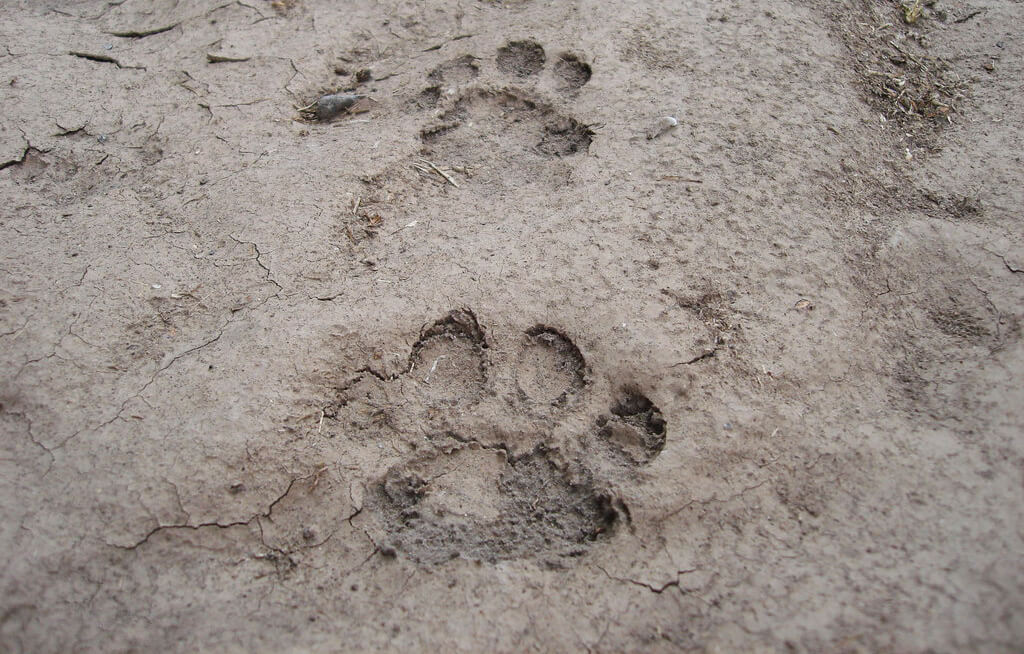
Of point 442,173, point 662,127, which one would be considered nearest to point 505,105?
point 442,173

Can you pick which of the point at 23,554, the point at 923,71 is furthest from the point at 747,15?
the point at 23,554

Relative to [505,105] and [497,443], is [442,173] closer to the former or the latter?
[505,105]

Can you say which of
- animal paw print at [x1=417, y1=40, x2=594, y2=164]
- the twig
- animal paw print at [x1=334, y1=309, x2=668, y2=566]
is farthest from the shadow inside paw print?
animal paw print at [x1=417, y1=40, x2=594, y2=164]

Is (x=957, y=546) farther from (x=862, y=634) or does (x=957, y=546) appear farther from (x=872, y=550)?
(x=862, y=634)

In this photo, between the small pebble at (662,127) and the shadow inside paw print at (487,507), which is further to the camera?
the small pebble at (662,127)

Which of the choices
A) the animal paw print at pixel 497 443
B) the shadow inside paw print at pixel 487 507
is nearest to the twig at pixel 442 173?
the animal paw print at pixel 497 443

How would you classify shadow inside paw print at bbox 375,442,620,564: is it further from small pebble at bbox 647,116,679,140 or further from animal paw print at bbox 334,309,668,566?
small pebble at bbox 647,116,679,140

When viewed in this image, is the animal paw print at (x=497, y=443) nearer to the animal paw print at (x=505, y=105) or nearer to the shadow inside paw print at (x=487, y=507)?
the shadow inside paw print at (x=487, y=507)
